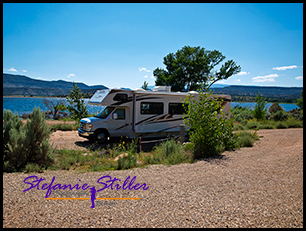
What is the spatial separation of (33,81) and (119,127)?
126 metres

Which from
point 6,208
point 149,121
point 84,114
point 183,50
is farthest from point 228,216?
point 183,50

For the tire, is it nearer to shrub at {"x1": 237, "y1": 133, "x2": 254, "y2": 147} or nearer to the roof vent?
the roof vent

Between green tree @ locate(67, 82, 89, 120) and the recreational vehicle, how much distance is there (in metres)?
5.30

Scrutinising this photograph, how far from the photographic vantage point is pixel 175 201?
12.0ft

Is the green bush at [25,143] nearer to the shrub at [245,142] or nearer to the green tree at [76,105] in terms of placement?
the shrub at [245,142]

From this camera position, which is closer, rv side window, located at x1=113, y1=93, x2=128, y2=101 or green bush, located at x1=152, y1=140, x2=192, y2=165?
green bush, located at x1=152, y1=140, x2=192, y2=165

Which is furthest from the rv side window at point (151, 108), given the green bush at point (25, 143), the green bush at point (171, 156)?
the green bush at point (25, 143)

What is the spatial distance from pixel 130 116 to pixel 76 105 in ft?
22.6

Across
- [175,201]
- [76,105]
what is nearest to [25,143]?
[175,201]

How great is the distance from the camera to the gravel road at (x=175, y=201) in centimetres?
305

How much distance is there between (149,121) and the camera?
11125 mm

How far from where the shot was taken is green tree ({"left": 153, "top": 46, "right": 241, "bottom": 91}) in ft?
109

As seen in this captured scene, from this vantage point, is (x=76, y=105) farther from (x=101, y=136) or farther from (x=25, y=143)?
(x=25, y=143)

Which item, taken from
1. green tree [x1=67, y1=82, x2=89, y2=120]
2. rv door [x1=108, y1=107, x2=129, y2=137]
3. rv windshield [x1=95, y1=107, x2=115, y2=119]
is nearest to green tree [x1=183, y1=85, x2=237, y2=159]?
rv door [x1=108, y1=107, x2=129, y2=137]
